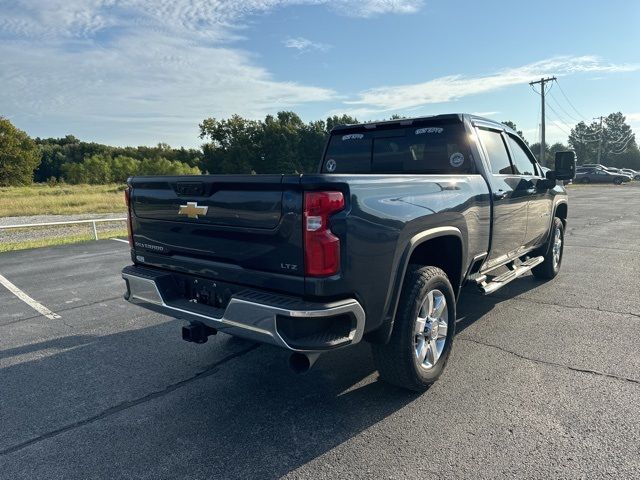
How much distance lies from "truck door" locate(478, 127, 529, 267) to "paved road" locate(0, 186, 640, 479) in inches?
30.5

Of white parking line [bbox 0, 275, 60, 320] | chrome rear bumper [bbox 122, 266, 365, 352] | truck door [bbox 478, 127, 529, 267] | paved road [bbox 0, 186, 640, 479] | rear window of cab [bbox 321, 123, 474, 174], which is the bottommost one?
paved road [bbox 0, 186, 640, 479]

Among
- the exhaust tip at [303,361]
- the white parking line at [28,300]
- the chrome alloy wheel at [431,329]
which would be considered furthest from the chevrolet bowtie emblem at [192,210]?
the white parking line at [28,300]

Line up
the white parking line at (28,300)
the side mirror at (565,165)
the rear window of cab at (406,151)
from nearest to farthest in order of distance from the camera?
the rear window of cab at (406,151)
the side mirror at (565,165)
the white parking line at (28,300)

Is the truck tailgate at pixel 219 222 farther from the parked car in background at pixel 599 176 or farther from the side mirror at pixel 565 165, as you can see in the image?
the parked car in background at pixel 599 176

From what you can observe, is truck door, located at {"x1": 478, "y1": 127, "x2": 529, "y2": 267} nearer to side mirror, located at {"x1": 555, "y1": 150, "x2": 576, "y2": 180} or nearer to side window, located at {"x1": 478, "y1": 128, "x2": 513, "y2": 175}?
side window, located at {"x1": 478, "y1": 128, "x2": 513, "y2": 175}

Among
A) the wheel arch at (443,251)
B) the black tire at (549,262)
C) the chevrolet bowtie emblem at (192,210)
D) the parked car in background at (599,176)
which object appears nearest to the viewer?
the chevrolet bowtie emblem at (192,210)

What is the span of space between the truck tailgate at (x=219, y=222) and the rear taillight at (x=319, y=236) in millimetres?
52

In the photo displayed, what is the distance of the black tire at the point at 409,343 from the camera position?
10.2 feet

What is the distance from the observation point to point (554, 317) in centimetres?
493

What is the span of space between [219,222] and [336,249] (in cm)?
85

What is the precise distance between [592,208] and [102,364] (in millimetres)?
19165

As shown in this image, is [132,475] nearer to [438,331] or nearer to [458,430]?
[458,430]

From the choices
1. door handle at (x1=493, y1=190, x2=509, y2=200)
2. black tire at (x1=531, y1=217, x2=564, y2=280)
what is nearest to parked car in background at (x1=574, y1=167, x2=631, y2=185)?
black tire at (x1=531, y1=217, x2=564, y2=280)

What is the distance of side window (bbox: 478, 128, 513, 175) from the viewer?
15.1 feet
